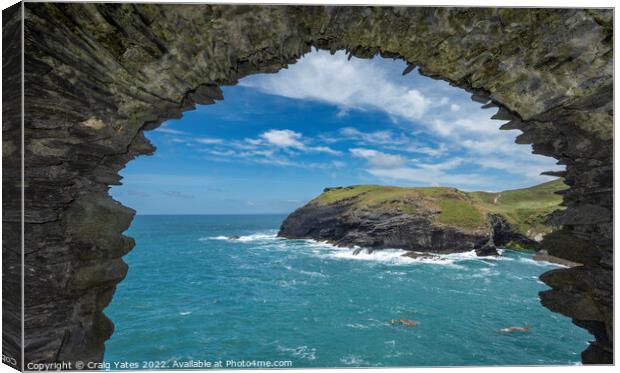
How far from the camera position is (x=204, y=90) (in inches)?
351

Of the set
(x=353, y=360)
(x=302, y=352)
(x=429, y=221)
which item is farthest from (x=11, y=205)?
(x=429, y=221)

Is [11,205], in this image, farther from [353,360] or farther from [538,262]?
[538,262]

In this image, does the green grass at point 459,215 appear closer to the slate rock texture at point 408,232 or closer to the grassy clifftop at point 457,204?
the grassy clifftop at point 457,204

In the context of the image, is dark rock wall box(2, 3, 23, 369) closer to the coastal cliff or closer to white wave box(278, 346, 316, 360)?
white wave box(278, 346, 316, 360)

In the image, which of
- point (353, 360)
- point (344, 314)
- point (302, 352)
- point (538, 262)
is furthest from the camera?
point (538, 262)

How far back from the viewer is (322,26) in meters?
7.48

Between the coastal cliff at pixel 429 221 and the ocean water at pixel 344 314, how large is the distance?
6.49m

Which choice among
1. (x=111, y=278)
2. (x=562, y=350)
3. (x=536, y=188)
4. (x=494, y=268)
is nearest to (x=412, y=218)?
(x=494, y=268)

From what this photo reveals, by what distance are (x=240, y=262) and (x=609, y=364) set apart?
2818 inches

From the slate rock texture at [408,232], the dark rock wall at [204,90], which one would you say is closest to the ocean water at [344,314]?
the dark rock wall at [204,90]

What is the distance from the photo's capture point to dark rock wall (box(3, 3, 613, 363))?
6.53 meters

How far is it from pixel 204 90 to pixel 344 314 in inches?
1466

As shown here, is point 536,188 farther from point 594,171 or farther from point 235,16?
point 235,16

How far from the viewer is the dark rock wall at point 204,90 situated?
6.53m
